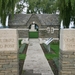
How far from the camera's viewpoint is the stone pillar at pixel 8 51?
24.8 ft

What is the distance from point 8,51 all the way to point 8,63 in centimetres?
42

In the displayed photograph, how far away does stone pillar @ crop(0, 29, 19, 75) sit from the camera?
24.8 ft

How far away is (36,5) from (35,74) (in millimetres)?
37869

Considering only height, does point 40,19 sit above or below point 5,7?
below

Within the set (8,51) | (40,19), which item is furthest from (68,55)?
(40,19)

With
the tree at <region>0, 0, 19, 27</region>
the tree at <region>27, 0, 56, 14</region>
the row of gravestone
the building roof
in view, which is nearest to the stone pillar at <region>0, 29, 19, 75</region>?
the row of gravestone

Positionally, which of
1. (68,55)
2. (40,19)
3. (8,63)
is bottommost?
(8,63)

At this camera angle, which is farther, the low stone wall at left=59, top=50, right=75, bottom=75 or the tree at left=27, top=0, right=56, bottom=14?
the tree at left=27, top=0, right=56, bottom=14

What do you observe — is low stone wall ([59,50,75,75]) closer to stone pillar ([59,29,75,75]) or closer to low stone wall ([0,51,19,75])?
stone pillar ([59,29,75,75])

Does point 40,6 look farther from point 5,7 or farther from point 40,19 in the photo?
point 5,7

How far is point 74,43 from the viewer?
7.64 m

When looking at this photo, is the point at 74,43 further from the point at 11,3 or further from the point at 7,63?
the point at 11,3

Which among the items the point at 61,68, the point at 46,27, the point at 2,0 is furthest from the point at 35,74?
the point at 46,27

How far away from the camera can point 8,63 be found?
7664mm
